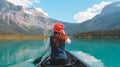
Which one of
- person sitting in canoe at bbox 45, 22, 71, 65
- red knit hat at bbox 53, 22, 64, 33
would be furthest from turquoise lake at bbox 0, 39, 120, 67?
red knit hat at bbox 53, 22, 64, 33

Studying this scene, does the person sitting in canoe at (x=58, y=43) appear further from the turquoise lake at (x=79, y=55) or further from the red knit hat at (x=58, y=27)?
the turquoise lake at (x=79, y=55)

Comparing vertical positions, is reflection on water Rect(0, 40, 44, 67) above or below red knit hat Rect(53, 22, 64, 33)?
below

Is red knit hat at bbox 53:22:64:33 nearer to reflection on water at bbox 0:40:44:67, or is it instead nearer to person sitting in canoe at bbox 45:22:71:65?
person sitting in canoe at bbox 45:22:71:65

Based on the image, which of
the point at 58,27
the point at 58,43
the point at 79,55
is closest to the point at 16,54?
the point at 79,55

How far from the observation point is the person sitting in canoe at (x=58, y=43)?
16156mm

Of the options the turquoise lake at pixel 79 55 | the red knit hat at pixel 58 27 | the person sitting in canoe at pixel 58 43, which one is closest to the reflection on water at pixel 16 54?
the turquoise lake at pixel 79 55

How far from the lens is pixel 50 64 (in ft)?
59.2

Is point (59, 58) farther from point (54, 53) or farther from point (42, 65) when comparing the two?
Answer: point (42, 65)

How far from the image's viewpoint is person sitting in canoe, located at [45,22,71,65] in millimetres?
16156

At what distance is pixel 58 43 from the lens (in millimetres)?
16672

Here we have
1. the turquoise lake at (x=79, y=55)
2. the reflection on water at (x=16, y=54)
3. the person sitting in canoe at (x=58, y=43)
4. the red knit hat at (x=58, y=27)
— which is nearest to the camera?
the red knit hat at (x=58, y=27)

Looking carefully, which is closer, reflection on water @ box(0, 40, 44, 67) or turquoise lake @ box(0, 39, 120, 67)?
turquoise lake @ box(0, 39, 120, 67)

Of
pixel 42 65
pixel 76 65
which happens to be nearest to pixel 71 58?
pixel 76 65

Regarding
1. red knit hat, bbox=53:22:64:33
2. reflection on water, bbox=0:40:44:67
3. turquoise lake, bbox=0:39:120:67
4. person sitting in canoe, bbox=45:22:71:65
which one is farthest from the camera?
reflection on water, bbox=0:40:44:67
